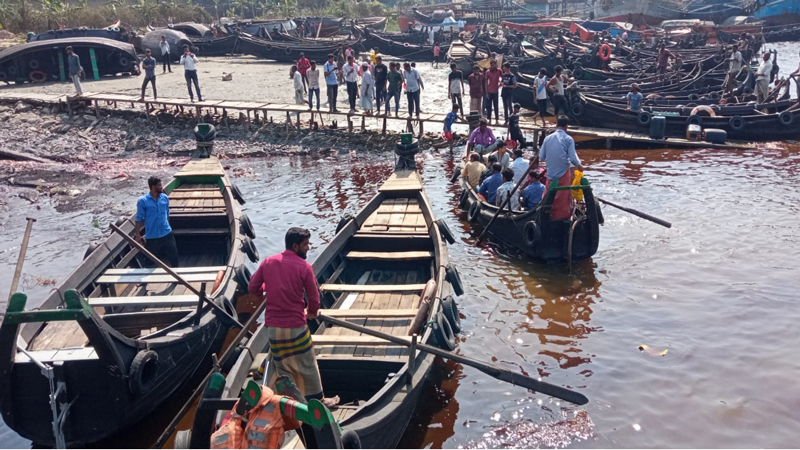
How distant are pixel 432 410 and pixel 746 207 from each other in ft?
32.3

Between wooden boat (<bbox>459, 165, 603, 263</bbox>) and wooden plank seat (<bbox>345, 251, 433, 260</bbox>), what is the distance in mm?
2288

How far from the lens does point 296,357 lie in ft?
19.0

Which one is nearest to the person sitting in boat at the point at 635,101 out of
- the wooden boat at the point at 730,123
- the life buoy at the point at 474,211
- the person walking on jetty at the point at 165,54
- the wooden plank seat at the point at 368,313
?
the wooden boat at the point at 730,123

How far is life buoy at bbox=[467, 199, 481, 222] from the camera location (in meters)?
12.7

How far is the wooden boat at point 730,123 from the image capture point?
18938mm

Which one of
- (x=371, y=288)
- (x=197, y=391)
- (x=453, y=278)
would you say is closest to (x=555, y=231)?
A: (x=453, y=278)

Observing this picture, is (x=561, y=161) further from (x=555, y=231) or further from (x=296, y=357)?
(x=296, y=357)

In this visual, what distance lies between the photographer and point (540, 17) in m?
56.3

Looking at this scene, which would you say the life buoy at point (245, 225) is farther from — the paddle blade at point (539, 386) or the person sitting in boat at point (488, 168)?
the paddle blade at point (539, 386)

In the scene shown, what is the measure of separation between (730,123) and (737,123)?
0.63ft

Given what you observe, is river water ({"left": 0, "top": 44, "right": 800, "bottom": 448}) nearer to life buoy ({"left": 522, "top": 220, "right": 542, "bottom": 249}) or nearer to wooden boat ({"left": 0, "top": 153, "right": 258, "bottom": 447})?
life buoy ({"left": 522, "top": 220, "right": 542, "bottom": 249})

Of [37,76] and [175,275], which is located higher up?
[37,76]

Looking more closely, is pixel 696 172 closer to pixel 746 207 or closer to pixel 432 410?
pixel 746 207

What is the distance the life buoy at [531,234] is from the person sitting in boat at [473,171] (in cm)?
261
